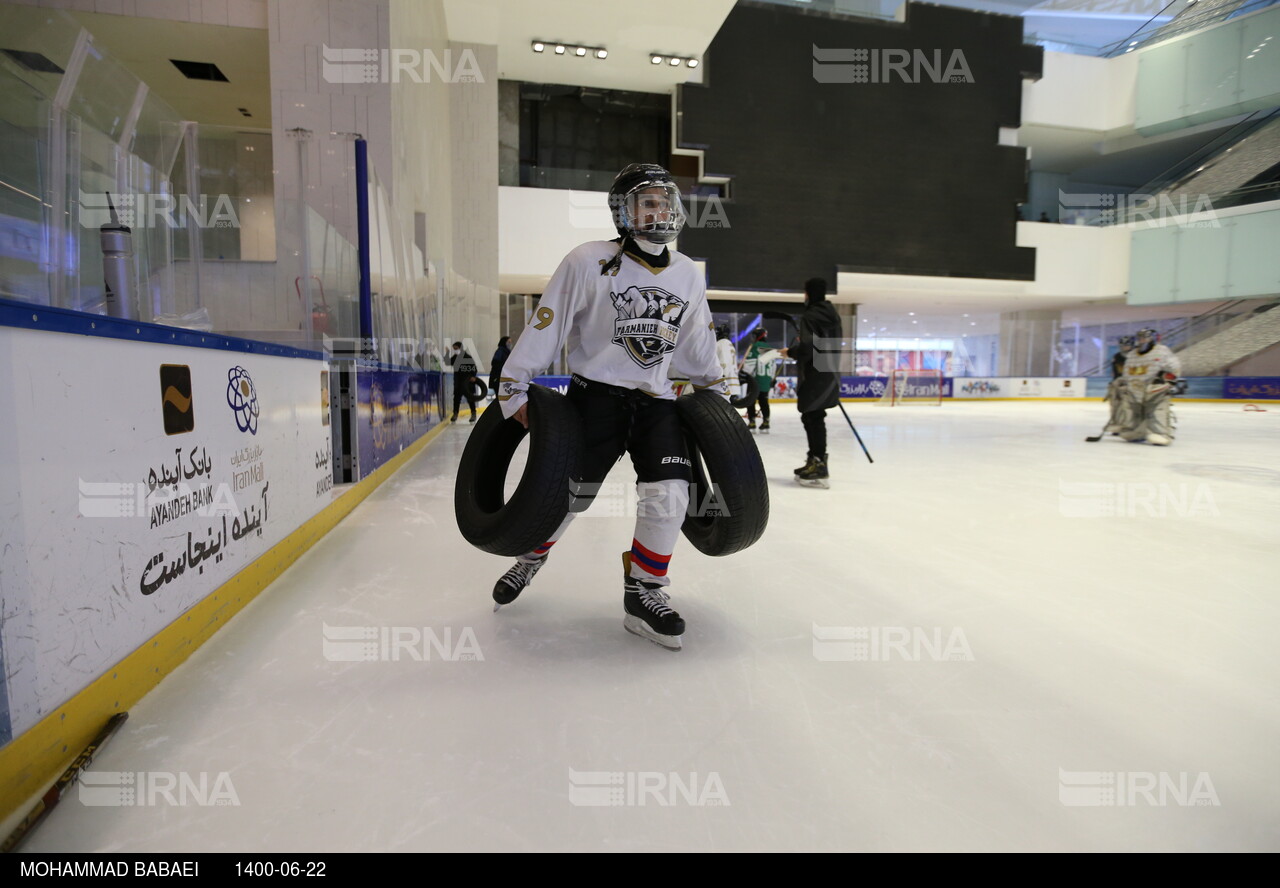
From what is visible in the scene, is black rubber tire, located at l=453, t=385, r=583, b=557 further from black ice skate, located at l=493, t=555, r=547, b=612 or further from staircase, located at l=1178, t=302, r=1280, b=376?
staircase, located at l=1178, t=302, r=1280, b=376

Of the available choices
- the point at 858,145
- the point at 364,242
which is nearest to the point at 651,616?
the point at 364,242

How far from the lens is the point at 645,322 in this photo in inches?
76.4

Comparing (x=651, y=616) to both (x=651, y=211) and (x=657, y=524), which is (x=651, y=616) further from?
(x=651, y=211)

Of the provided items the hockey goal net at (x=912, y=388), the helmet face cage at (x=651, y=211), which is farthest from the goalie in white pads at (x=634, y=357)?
the hockey goal net at (x=912, y=388)

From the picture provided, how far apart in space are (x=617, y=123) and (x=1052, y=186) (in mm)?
14881

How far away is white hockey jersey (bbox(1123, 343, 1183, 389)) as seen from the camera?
7438 millimetres

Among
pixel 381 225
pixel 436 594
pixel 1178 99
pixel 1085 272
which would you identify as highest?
pixel 1178 99

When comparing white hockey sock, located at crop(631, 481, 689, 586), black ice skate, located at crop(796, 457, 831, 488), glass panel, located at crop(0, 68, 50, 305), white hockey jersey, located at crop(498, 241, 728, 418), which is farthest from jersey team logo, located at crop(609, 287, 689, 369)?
black ice skate, located at crop(796, 457, 831, 488)

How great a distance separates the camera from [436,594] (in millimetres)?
2430

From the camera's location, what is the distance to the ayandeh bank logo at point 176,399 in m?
1.74

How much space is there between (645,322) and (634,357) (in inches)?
4.2
